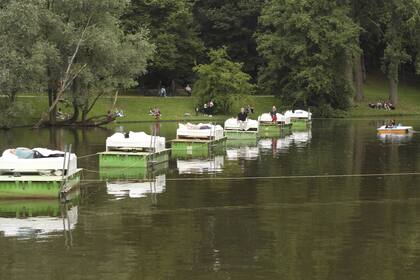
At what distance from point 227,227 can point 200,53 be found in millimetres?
76059

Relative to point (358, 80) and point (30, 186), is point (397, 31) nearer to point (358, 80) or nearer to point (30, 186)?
point (358, 80)

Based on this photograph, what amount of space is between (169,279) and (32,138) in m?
35.8

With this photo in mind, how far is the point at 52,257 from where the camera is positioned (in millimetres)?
15344

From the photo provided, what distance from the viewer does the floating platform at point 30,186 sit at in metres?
22.1

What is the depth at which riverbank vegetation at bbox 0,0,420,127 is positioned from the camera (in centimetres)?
5731

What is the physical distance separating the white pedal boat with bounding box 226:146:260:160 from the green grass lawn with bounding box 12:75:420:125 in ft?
81.6

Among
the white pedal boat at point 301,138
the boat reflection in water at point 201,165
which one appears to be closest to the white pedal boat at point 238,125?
the white pedal boat at point 301,138

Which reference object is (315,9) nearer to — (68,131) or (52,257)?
(68,131)

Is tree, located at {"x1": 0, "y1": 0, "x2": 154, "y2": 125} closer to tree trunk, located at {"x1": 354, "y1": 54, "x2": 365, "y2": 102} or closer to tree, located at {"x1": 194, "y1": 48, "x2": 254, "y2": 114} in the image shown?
tree, located at {"x1": 194, "y1": 48, "x2": 254, "y2": 114}

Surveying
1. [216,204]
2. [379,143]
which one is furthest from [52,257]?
[379,143]

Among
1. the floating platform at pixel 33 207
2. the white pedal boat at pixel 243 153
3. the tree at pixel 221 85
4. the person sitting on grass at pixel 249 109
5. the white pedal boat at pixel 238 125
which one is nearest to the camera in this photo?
the floating platform at pixel 33 207

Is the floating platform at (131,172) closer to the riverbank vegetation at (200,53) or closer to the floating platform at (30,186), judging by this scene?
the floating platform at (30,186)

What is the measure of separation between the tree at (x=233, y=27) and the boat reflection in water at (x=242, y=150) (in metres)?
52.6

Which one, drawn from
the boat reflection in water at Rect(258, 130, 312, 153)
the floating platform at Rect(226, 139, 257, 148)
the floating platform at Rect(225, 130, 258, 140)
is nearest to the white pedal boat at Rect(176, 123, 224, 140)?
the boat reflection in water at Rect(258, 130, 312, 153)
